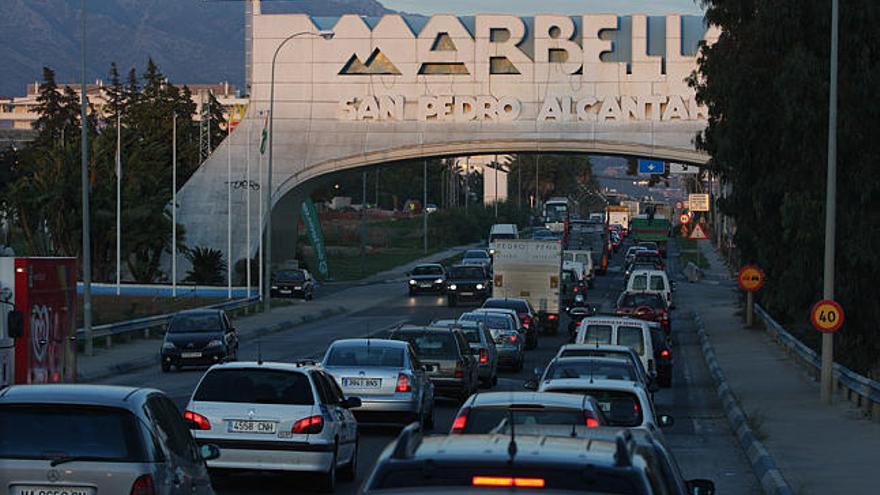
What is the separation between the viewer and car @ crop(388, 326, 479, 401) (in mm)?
28484

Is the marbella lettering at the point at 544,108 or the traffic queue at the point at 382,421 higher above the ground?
the marbella lettering at the point at 544,108

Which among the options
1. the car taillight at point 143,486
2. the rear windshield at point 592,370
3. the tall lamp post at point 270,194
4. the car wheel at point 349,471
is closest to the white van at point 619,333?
the rear windshield at point 592,370

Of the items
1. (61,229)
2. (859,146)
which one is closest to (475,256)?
(61,229)

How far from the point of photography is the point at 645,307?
155 ft

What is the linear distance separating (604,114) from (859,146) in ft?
128

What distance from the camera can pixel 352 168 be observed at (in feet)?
246

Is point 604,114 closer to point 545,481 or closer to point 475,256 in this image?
point 475,256

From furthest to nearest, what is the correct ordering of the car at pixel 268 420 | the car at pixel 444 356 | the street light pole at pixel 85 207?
the street light pole at pixel 85 207
the car at pixel 444 356
the car at pixel 268 420

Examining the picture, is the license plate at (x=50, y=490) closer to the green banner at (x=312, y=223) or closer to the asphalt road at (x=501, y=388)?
the asphalt road at (x=501, y=388)

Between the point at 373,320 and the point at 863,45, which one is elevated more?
the point at 863,45

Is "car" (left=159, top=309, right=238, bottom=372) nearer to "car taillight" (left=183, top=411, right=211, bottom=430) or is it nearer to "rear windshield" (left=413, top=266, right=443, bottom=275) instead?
"car taillight" (left=183, top=411, right=211, bottom=430)

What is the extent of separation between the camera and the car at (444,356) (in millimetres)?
28484

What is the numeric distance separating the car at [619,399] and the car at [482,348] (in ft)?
52.3

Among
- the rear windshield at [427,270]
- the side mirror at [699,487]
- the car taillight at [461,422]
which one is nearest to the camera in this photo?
the side mirror at [699,487]
